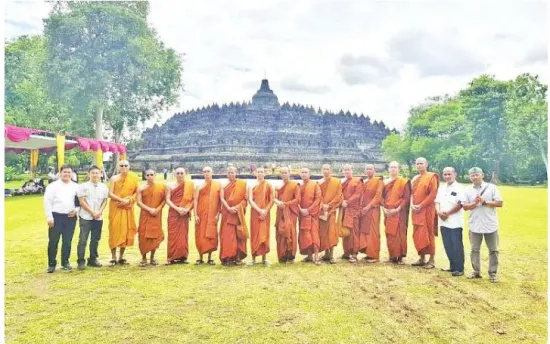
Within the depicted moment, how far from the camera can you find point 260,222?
183 inches

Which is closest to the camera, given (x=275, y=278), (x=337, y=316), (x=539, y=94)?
(x=337, y=316)

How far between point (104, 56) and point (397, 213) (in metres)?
5.51

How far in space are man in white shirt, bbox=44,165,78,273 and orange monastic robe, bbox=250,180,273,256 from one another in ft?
6.07

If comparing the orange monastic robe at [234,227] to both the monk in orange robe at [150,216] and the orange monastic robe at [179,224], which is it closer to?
the orange monastic robe at [179,224]

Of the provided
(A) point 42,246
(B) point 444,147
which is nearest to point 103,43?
(A) point 42,246

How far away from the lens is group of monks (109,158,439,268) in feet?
15.1

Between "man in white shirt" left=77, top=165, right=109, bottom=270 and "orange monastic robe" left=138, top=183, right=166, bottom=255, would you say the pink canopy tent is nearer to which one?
"man in white shirt" left=77, top=165, right=109, bottom=270

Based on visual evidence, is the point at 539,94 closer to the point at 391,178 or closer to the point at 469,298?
the point at 391,178

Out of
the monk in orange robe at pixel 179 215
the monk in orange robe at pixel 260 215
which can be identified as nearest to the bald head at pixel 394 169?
the monk in orange robe at pixel 260 215

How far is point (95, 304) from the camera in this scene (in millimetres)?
3322

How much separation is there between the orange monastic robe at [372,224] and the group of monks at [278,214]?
0.01 m

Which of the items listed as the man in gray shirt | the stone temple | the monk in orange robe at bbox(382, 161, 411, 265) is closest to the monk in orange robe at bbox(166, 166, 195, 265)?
the monk in orange robe at bbox(382, 161, 411, 265)

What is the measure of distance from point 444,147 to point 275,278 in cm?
686

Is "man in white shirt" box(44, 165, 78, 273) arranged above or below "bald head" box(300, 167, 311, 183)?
below
